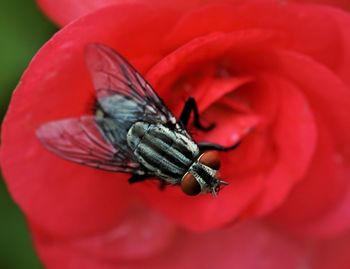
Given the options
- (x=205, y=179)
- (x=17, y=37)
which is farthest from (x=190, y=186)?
(x=17, y=37)

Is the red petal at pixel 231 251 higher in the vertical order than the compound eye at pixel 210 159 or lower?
lower

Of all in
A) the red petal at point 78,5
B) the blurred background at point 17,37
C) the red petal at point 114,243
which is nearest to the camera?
the red petal at point 78,5

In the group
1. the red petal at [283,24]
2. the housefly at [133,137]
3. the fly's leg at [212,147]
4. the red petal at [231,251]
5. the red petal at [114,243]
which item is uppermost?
the red petal at [283,24]

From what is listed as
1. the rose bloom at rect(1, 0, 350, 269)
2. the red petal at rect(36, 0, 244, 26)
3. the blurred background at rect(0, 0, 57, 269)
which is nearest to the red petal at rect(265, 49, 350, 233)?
the rose bloom at rect(1, 0, 350, 269)

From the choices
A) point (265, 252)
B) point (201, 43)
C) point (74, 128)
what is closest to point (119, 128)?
point (74, 128)

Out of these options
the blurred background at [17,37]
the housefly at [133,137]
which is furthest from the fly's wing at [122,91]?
the blurred background at [17,37]

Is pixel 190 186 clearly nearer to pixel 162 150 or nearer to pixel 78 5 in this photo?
pixel 162 150

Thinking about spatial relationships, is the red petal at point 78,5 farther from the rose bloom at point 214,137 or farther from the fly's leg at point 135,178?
the fly's leg at point 135,178
